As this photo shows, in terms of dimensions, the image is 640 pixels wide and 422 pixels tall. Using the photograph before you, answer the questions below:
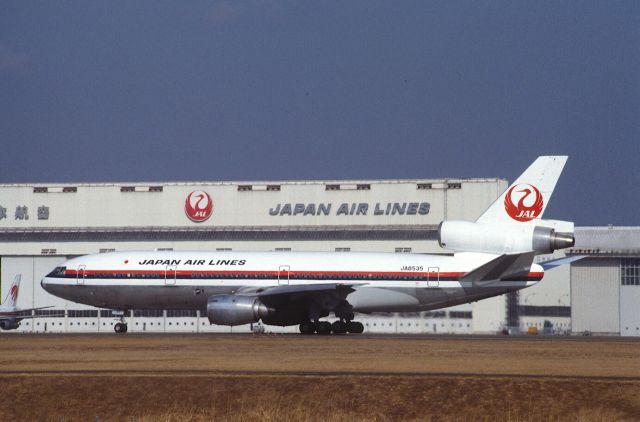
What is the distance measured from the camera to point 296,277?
6359 cm

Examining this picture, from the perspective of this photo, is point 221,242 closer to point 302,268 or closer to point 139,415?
point 302,268

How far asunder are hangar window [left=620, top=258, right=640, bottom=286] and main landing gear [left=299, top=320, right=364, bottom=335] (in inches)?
1146

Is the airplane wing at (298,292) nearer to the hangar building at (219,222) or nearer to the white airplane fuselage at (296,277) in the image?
the white airplane fuselage at (296,277)

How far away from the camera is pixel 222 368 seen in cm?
3891

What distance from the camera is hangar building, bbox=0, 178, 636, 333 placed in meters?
86.1

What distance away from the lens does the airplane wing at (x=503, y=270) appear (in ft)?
197

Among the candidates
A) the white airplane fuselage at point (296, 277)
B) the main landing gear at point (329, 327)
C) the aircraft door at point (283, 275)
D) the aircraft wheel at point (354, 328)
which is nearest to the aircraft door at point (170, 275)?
the white airplane fuselage at point (296, 277)

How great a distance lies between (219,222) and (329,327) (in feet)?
93.4

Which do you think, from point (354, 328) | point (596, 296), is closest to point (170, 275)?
point (354, 328)

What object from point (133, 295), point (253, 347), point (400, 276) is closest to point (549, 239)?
point (400, 276)

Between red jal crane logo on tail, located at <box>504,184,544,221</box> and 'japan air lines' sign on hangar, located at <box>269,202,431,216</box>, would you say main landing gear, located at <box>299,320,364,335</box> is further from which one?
'japan air lines' sign on hangar, located at <box>269,202,431,216</box>

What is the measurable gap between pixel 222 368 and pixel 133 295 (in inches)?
1085

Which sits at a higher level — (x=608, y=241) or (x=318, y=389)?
(x=608, y=241)

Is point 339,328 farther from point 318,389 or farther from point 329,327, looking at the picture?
→ point 318,389
